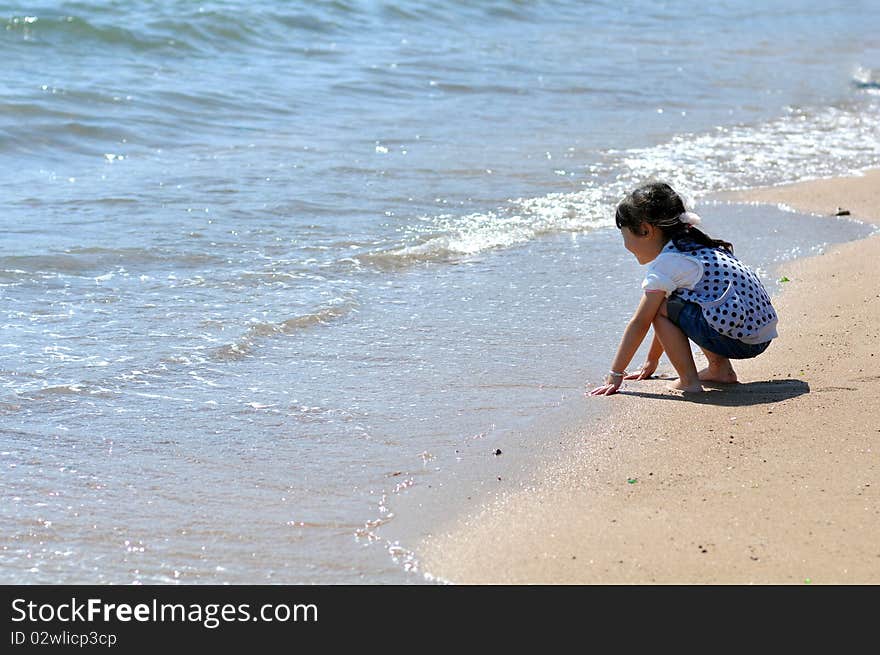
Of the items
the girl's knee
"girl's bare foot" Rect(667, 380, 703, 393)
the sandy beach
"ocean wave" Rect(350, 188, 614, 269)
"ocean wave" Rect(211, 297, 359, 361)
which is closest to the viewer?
the sandy beach

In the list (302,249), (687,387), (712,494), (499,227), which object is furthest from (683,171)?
(712,494)

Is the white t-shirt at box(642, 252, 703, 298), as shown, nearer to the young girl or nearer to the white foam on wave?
the young girl

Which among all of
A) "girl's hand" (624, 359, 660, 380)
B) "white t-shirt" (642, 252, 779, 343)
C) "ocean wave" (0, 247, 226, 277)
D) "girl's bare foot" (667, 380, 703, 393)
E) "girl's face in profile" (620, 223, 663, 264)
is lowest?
"ocean wave" (0, 247, 226, 277)

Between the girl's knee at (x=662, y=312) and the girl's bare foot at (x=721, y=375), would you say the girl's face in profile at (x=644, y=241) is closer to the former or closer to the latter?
the girl's knee at (x=662, y=312)

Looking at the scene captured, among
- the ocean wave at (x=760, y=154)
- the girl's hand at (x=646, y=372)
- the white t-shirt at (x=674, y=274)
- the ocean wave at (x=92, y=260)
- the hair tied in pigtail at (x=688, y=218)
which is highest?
the hair tied in pigtail at (x=688, y=218)

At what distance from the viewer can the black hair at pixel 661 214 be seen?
4.28 m

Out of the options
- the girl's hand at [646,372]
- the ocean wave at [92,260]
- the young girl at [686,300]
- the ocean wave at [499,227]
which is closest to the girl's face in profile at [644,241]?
the young girl at [686,300]

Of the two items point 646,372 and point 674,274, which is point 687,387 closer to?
point 646,372

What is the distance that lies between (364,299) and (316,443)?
5.51 ft

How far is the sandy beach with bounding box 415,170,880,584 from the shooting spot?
2873 mm

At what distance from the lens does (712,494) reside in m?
3.25

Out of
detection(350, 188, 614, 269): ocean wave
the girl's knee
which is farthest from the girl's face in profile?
detection(350, 188, 614, 269): ocean wave

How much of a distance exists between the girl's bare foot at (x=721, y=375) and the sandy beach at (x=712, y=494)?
5 centimetres
